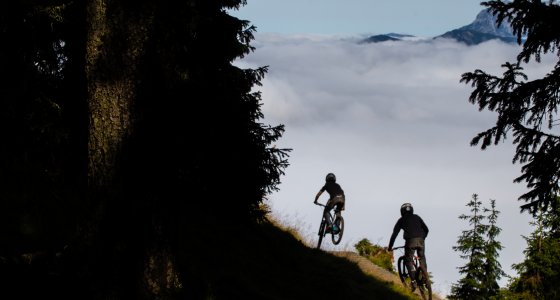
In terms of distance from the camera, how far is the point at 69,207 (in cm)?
871

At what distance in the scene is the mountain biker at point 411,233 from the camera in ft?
48.1

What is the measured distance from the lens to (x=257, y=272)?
10.9 meters

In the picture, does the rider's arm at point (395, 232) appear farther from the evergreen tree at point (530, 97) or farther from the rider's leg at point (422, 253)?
the evergreen tree at point (530, 97)

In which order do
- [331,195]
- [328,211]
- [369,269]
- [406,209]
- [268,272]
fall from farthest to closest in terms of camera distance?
[369,269]
[328,211]
[331,195]
[406,209]
[268,272]

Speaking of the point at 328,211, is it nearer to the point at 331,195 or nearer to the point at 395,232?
the point at 331,195

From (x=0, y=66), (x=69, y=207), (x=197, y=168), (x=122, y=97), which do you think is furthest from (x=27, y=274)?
(x=197, y=168)

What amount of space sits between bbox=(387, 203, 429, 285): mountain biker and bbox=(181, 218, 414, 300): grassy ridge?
1.16 metres

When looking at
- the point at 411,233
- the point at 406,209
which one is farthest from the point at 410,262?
the point at 406,209

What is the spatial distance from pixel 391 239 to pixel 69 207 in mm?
8936

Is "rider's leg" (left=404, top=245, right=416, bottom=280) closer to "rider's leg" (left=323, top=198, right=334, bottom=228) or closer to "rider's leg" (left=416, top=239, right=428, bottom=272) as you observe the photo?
"rider's leg" (left=416, top=239, right=428, bottom=272)

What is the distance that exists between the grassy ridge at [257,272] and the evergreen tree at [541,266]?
11.6 m

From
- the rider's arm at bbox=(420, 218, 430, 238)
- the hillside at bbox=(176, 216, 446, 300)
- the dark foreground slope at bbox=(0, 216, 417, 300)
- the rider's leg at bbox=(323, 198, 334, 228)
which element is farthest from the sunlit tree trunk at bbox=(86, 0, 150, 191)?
the rider's leg at bbox=(323, 198, 334, 228)

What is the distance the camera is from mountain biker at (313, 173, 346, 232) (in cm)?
1764

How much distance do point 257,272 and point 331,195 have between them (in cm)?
714
